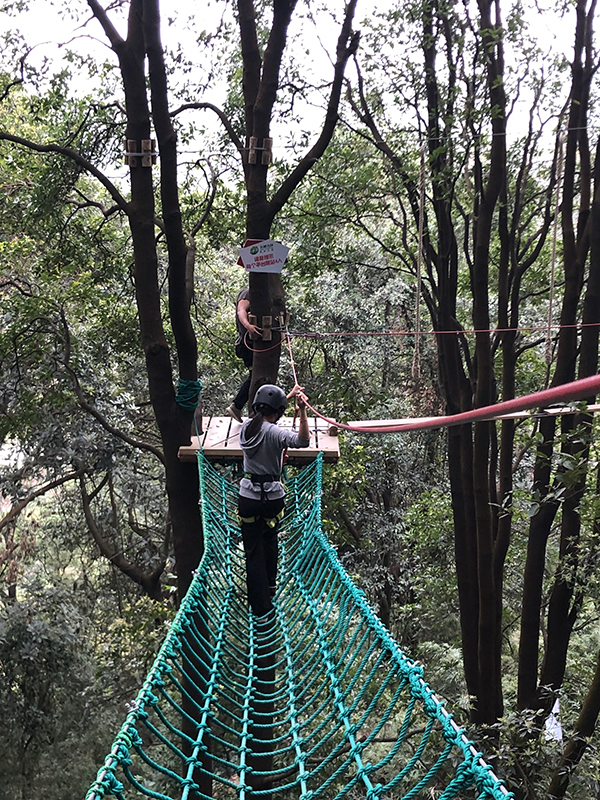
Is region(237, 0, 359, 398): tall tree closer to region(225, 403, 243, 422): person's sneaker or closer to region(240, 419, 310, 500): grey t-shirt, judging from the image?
region(225, 403, 243, 422): person's sneaker

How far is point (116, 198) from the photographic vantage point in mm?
3396

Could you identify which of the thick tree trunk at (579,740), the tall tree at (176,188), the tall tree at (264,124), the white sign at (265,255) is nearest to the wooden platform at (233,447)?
the tall tree at (176,188)

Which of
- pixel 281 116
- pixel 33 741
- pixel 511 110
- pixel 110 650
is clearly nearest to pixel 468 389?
pixel 511 110

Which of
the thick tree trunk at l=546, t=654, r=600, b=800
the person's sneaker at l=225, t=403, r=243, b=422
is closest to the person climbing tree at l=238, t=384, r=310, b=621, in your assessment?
the person's sneaker at l=225, t=403, r=243, b=422

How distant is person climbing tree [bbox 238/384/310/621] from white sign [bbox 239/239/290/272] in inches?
26.0

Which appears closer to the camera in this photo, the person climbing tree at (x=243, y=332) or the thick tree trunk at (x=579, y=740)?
the thick tree trunk at (x=579, y=740)

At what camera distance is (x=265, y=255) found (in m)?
2.84

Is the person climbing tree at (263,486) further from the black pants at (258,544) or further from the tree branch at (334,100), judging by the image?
the tree branch at (334,100)

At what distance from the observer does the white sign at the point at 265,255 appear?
2.82 m

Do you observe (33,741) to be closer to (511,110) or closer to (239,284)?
(239,284)

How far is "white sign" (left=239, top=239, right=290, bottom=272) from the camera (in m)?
2.82

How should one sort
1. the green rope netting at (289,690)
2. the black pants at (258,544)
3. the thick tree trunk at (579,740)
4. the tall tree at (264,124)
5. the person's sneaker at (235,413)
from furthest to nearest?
the person's sneaker at (235,413), the tall tree at (264,124), the black pants at (258,544), the thick tree trunk at (579,740), the green rope netting at (289,690)

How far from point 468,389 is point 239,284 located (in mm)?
3510

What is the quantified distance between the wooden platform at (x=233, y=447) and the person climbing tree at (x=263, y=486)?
1.88 feet
